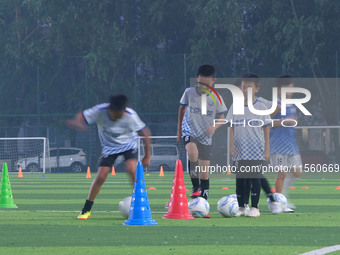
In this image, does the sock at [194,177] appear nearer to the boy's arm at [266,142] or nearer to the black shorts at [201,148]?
the black shorts at [201,148]

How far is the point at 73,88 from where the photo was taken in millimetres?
42719

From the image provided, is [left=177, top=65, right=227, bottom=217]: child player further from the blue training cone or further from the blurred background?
the blurred background

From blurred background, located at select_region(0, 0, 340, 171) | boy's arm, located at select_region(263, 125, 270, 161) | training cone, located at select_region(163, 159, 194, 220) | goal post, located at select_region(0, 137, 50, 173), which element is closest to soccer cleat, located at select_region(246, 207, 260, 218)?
boy's arm, located at select_region(263, 125, 270, 161)

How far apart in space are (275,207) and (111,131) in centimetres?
262

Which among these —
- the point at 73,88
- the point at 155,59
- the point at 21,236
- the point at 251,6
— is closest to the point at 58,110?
the point at 73,88

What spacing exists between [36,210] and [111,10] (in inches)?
1244

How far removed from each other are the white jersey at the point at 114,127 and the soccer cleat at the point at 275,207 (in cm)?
227

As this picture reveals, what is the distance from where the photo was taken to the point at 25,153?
4056cm

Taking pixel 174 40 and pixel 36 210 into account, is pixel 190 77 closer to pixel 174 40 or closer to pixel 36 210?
pixel 174 40

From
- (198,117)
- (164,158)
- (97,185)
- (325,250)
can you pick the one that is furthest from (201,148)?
(164,158)

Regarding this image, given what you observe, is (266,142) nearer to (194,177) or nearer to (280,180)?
(194,177)

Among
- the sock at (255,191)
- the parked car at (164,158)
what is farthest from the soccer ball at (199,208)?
the parked car at (164,158)

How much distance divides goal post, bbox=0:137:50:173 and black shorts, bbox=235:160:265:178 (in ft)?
93.5

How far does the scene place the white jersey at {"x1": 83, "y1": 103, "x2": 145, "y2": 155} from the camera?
466 inches
